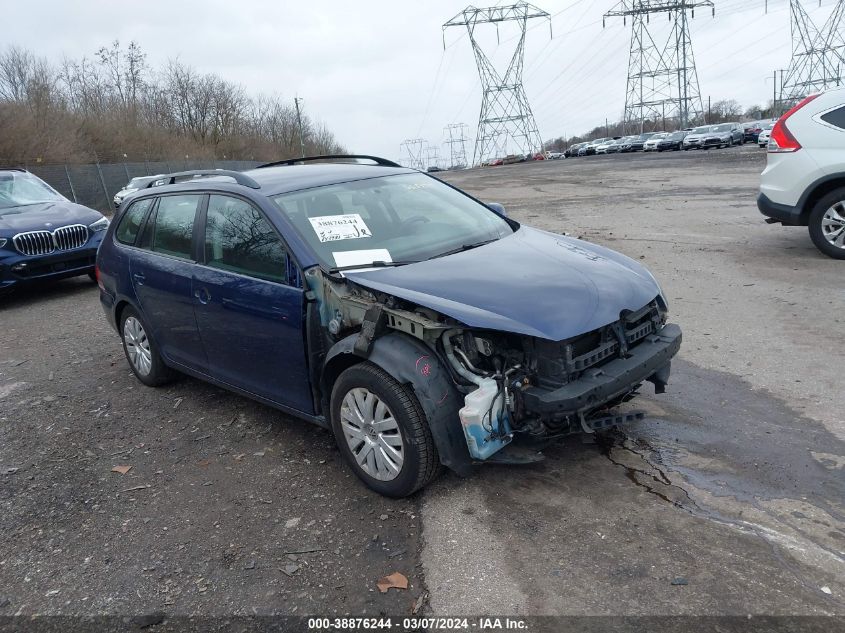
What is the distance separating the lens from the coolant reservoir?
3.02 metres

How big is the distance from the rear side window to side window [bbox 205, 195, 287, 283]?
704cm

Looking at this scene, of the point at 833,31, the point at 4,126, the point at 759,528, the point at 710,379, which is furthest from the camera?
the point at 833,31

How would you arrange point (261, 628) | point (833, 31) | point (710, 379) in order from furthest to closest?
point (833, 31)
point (710, 379)
point (261, 628)

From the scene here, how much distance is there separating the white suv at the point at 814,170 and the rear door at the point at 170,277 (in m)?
6.96

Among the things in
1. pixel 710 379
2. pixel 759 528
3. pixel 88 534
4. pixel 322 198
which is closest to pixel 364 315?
pixel 322 198

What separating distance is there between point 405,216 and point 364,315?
1.18 metres

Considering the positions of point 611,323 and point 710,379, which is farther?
point 710,379

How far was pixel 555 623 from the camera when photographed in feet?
8.15

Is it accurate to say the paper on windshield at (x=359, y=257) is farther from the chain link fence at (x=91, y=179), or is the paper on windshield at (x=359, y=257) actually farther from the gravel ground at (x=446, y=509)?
the chain link fence at (x=91, y=179)

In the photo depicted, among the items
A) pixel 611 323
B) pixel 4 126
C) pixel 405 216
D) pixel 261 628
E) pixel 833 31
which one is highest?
pixel 833 31

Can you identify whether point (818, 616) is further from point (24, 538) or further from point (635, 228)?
point (635, 228)

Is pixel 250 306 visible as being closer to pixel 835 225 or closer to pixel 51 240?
pixel 51 240

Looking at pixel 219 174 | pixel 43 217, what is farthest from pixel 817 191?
pixel 43 217

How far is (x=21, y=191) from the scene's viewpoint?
1003 centimetres
